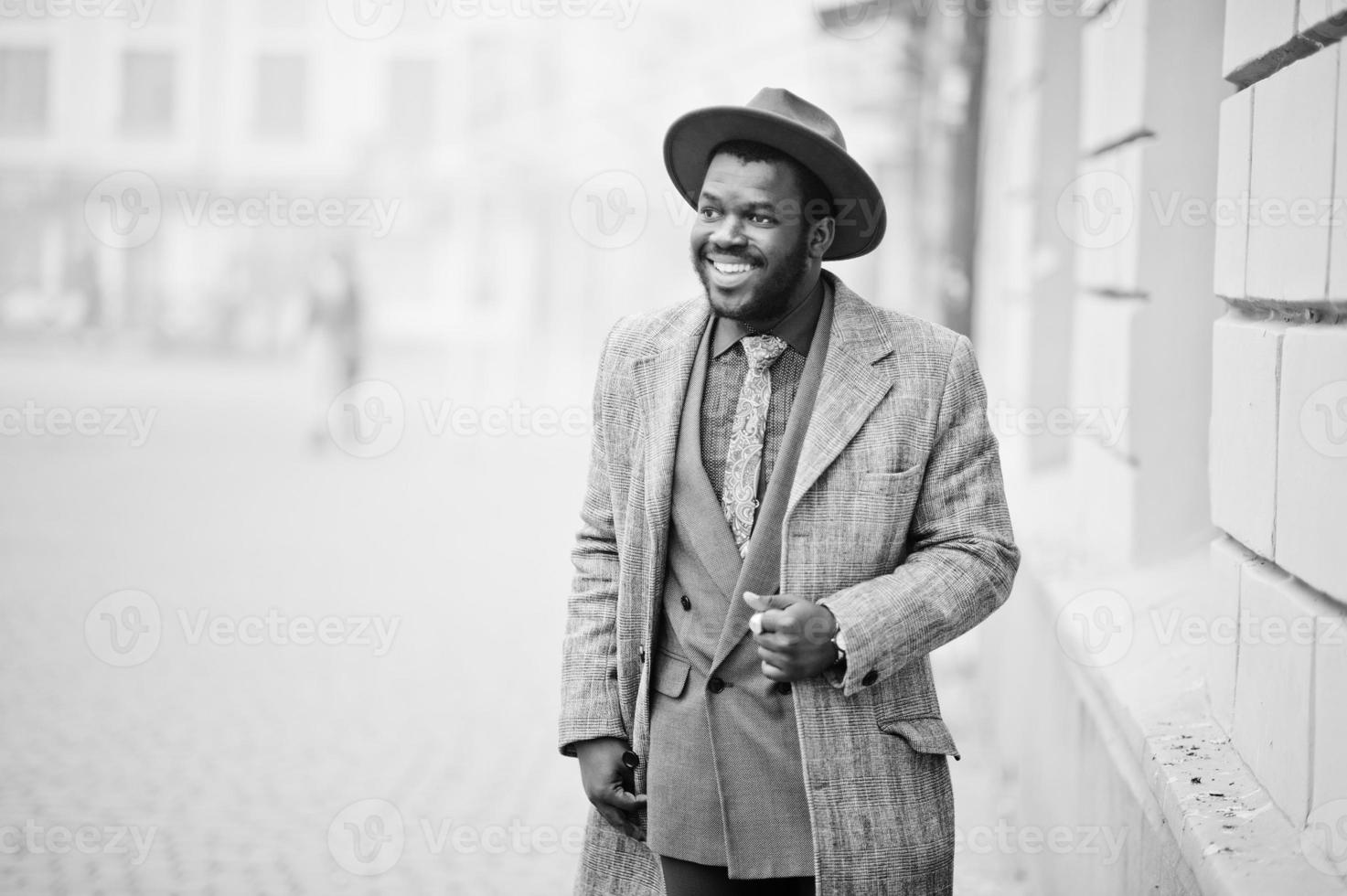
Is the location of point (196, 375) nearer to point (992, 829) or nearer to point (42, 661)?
point (42, 661)

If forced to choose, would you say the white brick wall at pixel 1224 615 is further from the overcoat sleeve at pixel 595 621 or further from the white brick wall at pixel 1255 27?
the overcoat sleeve at pixel 595 621

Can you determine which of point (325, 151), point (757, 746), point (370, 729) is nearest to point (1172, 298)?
point (757, 746)

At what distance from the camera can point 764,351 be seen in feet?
10.0

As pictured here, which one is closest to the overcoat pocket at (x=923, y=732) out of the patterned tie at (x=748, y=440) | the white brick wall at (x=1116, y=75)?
the patterned tie at (x=748, y=440)

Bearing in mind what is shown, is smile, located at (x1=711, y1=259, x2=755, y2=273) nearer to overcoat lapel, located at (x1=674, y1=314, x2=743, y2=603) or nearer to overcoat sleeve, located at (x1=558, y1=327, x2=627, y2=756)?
overcoat lapel, located at (x1=674, y1=314, x2=743, y2=603)

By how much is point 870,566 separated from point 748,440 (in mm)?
331

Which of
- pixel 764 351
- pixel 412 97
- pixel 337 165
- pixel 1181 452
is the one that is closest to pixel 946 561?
pixel 764 351

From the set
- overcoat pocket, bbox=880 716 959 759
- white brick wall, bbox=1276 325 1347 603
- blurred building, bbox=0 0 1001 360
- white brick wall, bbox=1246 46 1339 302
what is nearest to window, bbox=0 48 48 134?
blurred building, bbox=0 0 1001 360

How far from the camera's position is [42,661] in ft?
27.8

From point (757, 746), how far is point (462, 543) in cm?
1068

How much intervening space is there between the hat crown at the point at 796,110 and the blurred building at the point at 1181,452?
2.75 feet

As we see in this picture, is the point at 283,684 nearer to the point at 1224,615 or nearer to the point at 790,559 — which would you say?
the point at 1224,615

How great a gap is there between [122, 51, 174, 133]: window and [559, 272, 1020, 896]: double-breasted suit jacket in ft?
139

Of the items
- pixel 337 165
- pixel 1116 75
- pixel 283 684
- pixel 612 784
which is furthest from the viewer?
pixel 337 165
